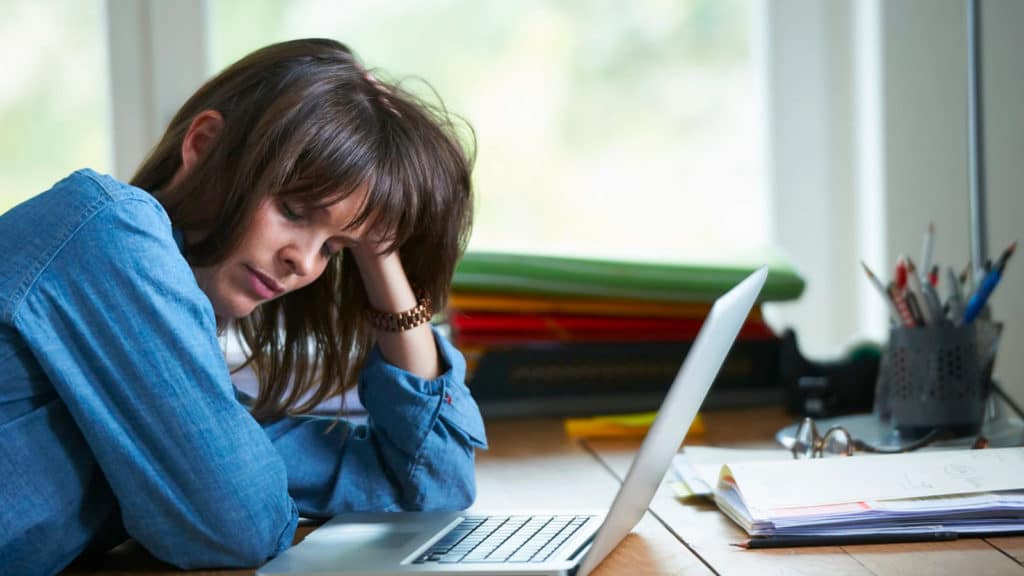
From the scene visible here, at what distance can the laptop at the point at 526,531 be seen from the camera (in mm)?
754

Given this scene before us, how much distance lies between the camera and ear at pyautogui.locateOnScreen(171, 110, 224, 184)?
0.98 m

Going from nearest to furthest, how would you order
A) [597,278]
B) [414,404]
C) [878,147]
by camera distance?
[414,404]
[597,278]
[878,147]

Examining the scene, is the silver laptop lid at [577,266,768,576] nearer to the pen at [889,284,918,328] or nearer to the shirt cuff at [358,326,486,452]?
the shirt cuff at [358,326,486,452]

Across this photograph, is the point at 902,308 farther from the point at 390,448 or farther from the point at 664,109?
the point at 664,109

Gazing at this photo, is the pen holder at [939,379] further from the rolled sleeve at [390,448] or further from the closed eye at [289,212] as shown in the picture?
the closed eye at [289,212]

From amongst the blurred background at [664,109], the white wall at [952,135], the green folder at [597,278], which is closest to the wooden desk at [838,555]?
the green folder at [597,278]

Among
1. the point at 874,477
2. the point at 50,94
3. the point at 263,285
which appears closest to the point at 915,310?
the point at 874,477

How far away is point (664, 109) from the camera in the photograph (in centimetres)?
207

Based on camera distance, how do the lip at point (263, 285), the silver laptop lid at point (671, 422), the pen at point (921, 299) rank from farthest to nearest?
1. the pen at point (921, 299)
2. the lip at point (263, 285)
3. the silver laptop lid at point (671, 422)

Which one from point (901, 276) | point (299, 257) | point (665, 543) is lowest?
point (665, 543)

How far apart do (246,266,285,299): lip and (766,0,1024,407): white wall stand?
1212 millimetres

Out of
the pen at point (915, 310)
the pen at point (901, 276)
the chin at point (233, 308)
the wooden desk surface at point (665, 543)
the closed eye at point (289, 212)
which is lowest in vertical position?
the wooden desk surface at point (665, 543)

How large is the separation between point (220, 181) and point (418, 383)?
0.27 metres

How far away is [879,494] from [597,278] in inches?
27.3
